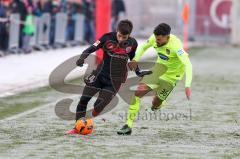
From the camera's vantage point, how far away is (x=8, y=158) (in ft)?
31.6

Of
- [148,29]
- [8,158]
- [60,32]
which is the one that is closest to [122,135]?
[8,158]

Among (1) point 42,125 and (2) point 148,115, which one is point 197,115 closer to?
(2) point 148,115

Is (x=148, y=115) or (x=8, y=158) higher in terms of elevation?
(x=8, y=158)

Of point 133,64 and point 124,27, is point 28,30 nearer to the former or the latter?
point 133,64

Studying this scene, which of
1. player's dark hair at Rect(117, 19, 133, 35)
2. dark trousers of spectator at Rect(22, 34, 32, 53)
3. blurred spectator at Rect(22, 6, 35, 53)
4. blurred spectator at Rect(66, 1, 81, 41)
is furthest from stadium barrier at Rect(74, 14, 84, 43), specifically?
player's dark hair at Rect(117, 19, 133, 35)

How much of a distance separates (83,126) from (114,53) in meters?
1.13

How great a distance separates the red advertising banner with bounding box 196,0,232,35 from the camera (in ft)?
145

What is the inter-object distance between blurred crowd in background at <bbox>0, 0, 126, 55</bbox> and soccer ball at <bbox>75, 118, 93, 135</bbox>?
1417cm

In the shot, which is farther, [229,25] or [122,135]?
[229,25]

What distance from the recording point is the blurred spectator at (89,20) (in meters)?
34.8

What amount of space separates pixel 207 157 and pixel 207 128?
289 cm

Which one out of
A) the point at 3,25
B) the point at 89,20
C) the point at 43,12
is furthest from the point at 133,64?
the point at 89,20

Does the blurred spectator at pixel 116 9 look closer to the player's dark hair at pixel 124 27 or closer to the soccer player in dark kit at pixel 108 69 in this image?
the soccer player in dark kit at pixel 108 69

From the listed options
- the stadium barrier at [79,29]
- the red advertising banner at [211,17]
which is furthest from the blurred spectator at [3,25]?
the red advertising banner at [211,17]
